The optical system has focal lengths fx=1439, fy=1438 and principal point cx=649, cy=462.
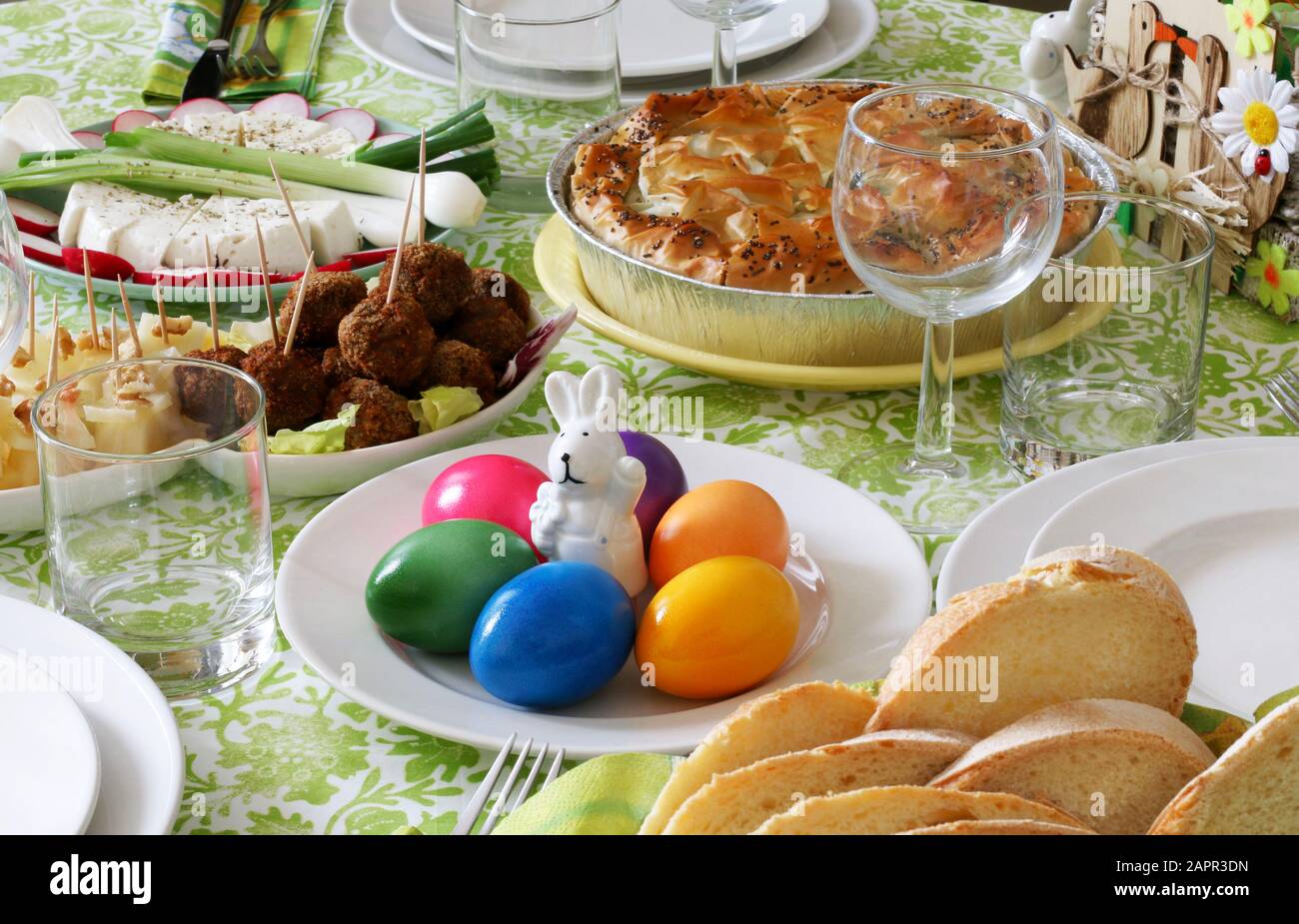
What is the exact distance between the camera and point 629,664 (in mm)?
985

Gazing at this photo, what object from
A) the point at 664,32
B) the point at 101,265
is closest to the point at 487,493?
the point at 101,265

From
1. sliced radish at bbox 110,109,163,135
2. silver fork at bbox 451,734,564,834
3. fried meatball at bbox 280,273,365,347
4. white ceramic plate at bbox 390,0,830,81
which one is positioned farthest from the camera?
white ceramic plate at bbox 390,0,830,81

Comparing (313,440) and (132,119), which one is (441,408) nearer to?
(313,440)

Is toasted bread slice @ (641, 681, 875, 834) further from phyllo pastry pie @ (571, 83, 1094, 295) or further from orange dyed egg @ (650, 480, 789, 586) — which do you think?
phyllo pastry pie @ (571, 83, 1094, 295)

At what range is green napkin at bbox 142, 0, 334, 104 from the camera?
6.46 ft

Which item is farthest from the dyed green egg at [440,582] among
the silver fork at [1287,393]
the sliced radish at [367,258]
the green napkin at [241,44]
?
the green napkin at [241,44]

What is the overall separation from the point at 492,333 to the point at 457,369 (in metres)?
0.08

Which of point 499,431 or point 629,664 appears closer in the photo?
point 629,664

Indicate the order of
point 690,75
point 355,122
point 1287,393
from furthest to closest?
point 690,75 < point 355,122 < point 1287,393

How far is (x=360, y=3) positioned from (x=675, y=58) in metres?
0.50

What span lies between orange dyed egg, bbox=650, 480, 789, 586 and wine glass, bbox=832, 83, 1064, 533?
181 millimetres

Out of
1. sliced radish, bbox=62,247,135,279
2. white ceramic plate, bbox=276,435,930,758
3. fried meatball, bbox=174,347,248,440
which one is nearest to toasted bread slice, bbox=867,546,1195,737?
white ceramic plate, bbox=276,435,930,758

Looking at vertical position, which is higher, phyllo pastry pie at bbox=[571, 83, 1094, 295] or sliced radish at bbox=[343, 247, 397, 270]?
phyllo pastry pie at bbox=[571, 83, 1094, 295]

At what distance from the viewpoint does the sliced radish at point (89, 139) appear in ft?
5.82
